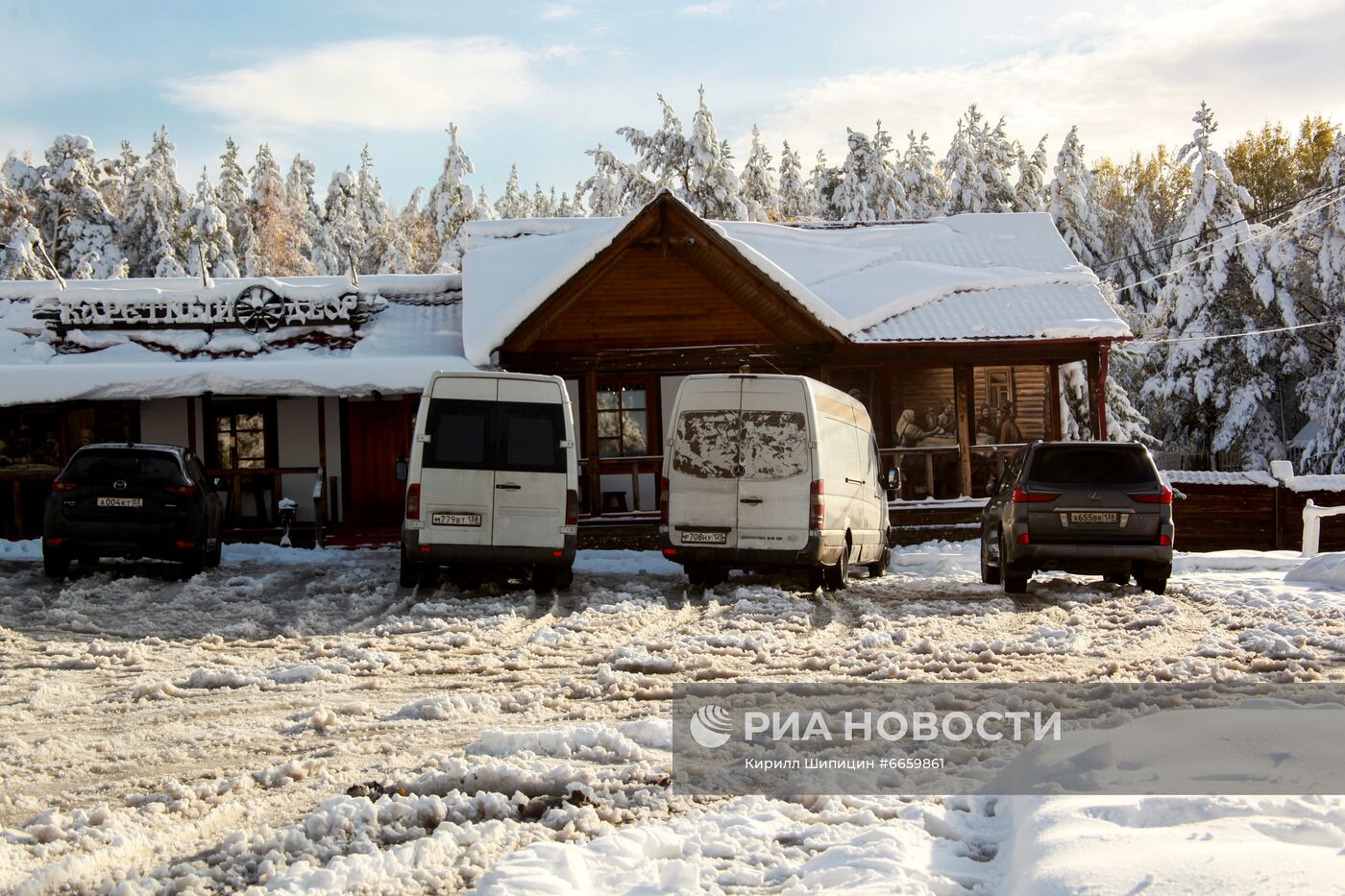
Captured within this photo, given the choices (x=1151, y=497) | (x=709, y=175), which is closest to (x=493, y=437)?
(x=1151, y=497)

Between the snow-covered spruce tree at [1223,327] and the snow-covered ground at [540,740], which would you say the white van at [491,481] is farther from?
the snow-covered spruce tree at [1223,327]

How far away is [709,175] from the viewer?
44.7 metres

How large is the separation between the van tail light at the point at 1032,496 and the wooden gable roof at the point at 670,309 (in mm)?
7965

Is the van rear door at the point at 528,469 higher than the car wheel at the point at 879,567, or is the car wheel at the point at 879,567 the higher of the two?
the van rear door at the point at 528,469

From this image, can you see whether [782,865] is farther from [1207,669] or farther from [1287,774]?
[1207,669]

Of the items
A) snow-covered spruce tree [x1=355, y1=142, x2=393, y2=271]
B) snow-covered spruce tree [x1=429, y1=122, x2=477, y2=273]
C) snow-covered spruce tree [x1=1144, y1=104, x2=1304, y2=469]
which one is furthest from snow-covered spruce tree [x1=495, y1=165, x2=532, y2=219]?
snow-covered spruce tree [x1=1144, y1=104, x2=1304, y2=469]

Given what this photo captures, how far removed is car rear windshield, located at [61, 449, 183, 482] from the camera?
49.9ft

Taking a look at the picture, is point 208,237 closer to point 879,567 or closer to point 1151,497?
point 879,567

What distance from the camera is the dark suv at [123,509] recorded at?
1511cm

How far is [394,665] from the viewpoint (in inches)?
372

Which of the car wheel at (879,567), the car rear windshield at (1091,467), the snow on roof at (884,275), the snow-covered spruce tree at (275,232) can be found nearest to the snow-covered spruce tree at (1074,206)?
the snow on roof at (884,275)

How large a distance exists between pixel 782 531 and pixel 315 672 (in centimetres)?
623

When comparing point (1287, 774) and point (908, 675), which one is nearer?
point (1287, 774)

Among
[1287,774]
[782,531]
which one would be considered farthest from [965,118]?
[1287,774]
